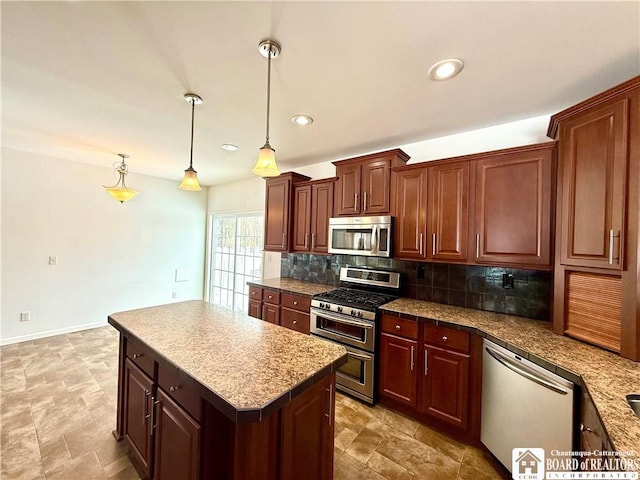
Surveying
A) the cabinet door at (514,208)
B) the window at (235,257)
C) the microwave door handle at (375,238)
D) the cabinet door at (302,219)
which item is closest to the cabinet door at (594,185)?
the cabinet door at (514,208)

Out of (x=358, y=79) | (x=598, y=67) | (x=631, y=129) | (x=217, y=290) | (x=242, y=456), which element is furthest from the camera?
(x=217, y=290)

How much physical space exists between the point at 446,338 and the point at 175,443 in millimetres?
1909

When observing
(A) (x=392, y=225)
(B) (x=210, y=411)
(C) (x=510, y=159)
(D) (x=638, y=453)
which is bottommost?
(B) (x=210, y=411)

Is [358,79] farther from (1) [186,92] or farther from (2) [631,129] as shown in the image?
(2) [631,129]

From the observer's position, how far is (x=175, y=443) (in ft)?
4.16

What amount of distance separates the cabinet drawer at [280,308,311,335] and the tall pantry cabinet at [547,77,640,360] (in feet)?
7.07

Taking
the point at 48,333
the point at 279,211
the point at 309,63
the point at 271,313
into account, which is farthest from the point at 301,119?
the point at 48,333

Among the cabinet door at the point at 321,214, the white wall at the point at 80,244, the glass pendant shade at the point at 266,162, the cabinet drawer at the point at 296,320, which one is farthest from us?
the white wall at the point at 80,244

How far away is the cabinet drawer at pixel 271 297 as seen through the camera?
10.8 feet

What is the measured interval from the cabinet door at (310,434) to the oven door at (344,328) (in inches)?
44.9

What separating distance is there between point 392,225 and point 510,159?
1.11 m

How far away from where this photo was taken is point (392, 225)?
2691mm

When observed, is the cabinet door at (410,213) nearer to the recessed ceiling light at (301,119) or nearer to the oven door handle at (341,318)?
the oven door handle at (341,318)

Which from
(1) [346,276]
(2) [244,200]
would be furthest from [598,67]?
(2) [244,200]
